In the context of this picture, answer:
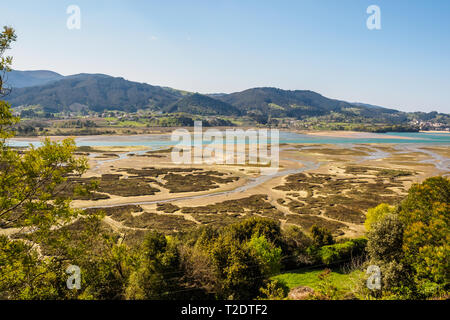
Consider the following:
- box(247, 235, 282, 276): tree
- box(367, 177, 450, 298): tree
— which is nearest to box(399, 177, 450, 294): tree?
box(367, 177, 450, 298): tree

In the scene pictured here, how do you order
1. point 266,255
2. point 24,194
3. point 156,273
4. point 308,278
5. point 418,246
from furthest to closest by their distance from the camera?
point 308,278
point 266,255
point 418,246
point 156,273
point 24,194

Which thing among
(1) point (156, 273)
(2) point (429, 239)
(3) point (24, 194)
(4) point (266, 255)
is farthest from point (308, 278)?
(3) point (24, 194)

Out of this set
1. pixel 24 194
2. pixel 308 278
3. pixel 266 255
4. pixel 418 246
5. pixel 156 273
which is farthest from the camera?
pixel 308 278

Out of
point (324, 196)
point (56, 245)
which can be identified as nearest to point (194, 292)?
point (56, 245)

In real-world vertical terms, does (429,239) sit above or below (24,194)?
below

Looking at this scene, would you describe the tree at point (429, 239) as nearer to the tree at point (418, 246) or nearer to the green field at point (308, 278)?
the tree at point (418, 246)

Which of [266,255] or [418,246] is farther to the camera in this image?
[266,255]

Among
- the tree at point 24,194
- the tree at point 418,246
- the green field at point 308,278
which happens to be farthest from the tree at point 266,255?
the tree at point 24,194

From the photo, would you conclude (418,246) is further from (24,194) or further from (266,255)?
(24,194)

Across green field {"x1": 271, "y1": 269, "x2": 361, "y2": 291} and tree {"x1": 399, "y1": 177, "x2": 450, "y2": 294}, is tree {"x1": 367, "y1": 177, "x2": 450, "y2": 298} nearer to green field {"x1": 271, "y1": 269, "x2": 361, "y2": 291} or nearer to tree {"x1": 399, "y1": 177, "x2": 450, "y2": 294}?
tree {"x1": 399, "y1": 177, "x2": 450, "y2": 294}
